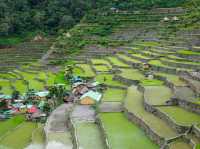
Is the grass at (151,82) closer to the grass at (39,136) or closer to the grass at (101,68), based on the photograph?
the grass at (39,136)

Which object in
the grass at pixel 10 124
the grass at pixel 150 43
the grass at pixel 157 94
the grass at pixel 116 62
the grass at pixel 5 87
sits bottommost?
the grass at pixel 10 124

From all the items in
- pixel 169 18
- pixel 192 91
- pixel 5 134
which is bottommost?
pixel 5 134

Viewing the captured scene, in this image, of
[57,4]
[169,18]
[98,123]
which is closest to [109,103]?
[98,123]

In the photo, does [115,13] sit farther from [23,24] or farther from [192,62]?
[192,62]

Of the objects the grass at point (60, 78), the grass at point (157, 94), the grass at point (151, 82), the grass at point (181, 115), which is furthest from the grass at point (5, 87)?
the grass at point (181, 115)

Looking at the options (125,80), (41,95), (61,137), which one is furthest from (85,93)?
(61,137)

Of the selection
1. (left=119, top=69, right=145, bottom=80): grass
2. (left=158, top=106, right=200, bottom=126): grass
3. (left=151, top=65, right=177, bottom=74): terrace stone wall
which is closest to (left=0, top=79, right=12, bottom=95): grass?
(left=119, top=69, right=145, bottom=80): grass
